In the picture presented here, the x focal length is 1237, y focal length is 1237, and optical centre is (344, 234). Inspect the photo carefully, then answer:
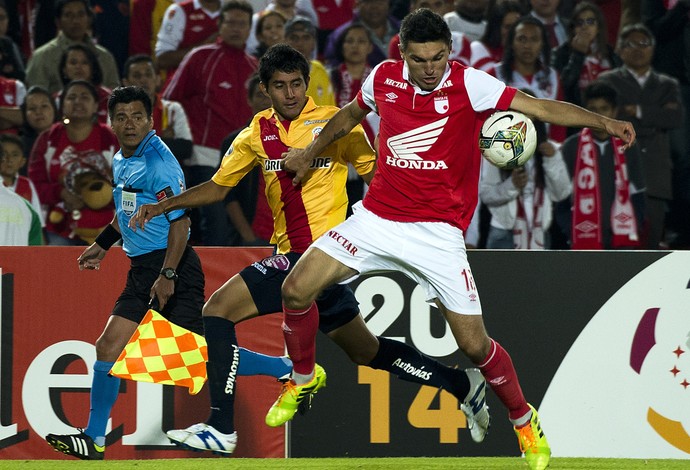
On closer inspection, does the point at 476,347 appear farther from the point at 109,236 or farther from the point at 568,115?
the point at 109,236

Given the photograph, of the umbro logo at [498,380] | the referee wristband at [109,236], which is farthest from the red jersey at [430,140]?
the referee wristband at [109,236]

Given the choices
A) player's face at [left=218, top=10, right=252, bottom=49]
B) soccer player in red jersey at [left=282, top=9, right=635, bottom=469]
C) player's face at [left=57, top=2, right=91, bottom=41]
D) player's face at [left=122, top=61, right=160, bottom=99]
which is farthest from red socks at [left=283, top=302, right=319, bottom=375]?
player's face at [left=57, top=2, right=91, bottom=41]

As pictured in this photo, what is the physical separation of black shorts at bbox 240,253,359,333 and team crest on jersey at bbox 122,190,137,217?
0.92 metres

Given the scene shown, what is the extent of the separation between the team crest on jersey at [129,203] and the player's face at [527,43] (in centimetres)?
426

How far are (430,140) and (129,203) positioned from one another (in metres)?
2.15

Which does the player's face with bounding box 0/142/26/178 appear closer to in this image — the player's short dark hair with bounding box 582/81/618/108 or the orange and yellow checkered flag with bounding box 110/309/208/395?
the orange and yellow checkered flag with bounding box 110/309/208/395

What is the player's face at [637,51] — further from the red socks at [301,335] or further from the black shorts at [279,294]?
the red socks at [301,335]

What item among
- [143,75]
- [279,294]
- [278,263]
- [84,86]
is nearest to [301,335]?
[279,294]

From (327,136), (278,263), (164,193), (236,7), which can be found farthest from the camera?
(236,7)

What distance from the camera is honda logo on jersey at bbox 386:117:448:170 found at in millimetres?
6422

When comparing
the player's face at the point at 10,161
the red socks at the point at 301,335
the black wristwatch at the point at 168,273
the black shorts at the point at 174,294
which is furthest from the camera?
the player's face at the point at 10,161

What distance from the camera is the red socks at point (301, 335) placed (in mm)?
6754

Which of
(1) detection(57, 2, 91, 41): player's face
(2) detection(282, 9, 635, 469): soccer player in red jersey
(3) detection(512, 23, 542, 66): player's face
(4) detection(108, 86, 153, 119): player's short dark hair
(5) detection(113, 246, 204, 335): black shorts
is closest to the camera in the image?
(2) detection(282, 9, 635, 469): soccer player in red jersey

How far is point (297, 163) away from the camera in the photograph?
6855mm
